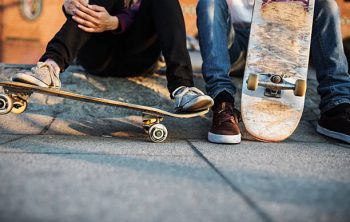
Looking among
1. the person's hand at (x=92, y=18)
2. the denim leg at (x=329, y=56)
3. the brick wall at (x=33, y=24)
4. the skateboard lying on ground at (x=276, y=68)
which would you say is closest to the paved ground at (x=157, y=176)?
the skateboard lying on ground at (x=276, y=68)

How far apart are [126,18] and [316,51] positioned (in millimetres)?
1144

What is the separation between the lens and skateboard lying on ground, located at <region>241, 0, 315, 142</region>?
210cm

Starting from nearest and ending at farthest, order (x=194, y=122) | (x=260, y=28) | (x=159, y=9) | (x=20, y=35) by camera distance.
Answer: (x=159, y=9) < (x=260, y=28) < (x=194, y=122) < (x=20, y=35)

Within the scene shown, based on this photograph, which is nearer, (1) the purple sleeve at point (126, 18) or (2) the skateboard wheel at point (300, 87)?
(2) the skateboard wheel at point (300, 87)

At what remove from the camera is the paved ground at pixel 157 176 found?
1.00 m

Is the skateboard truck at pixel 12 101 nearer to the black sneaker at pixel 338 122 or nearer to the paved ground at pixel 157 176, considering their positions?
the paved ground at pixel 157 176

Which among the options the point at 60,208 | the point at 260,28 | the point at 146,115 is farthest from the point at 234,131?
the point at 60,208

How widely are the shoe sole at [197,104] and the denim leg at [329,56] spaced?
0.79 m

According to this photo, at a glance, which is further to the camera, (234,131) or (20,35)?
(20,35)

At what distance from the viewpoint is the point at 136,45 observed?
7.64ft

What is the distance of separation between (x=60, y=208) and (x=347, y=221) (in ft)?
2.39

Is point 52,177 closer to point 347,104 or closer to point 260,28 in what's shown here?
point 260,28

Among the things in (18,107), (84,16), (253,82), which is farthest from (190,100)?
(18,107)

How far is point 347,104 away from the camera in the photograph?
2148 mm
